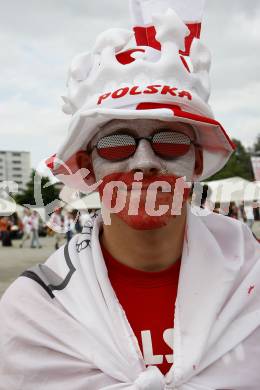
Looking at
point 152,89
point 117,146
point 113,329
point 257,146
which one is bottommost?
point 113,329

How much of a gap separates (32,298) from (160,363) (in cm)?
55

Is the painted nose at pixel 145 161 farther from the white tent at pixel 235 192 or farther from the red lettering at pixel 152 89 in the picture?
the white tent at pixel 235 192

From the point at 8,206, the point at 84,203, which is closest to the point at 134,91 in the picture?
the point at 84,203

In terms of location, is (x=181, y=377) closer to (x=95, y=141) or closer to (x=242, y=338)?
(x=242, y=338)

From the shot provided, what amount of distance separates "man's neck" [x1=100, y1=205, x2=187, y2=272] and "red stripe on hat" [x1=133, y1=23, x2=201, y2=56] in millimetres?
703

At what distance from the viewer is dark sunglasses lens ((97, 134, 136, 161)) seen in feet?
7.04

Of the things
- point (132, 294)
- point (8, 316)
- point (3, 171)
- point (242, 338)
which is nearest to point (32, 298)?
point (8, 316)

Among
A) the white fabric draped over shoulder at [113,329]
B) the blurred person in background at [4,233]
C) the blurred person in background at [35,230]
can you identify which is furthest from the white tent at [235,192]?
the blurred person in background at [4,233]

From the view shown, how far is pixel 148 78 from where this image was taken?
2.19m

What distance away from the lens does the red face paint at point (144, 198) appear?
2.12 meters

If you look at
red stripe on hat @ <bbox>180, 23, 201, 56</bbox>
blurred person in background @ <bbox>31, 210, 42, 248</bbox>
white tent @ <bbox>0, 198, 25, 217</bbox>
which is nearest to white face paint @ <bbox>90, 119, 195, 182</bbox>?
red stripe on hat @ <bbox>180, 23, 201, 56</bbox>

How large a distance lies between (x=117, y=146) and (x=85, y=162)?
0.27 m

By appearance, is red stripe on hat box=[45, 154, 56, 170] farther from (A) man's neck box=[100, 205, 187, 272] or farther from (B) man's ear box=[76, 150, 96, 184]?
(A) man's neck box=[100, 205, 187, 272]

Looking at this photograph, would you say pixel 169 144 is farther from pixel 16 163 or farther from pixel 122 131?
pixel 16 163
